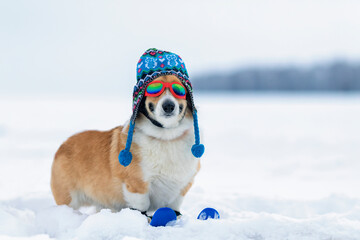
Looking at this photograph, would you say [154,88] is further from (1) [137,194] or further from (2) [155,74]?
(1) [137,194]

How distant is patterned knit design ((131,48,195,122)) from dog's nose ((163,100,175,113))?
0.84 feet

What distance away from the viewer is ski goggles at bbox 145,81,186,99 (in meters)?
2.56

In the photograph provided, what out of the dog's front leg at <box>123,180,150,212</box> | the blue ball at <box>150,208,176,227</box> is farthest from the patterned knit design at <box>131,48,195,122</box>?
the blue ball at <box>150,208,176,227</box>

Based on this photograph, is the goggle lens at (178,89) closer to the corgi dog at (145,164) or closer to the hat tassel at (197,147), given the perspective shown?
the corgi dog at (145,164)

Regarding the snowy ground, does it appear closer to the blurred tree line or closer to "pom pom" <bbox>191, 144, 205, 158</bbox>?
"pom pom" <bbox>191, 144, 205, 158</bbox>

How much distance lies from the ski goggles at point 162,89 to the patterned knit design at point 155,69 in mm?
92

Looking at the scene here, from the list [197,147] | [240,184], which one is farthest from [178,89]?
[240,184]

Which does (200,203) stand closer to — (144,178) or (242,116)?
(144,178)

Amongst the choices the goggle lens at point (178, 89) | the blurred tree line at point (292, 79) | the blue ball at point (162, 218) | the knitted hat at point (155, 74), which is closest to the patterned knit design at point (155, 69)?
the knitted hat at point (155, 74)

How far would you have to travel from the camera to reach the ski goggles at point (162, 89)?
8.41ft

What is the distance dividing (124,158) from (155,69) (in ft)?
2.32

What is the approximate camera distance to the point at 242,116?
11.8 m

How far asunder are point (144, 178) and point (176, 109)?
0.58 m

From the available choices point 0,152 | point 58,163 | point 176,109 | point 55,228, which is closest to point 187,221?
point 176,109
